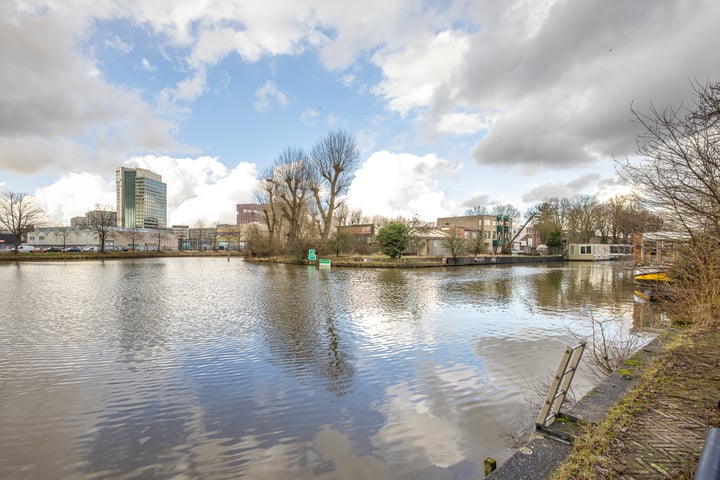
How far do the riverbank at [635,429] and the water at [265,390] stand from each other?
85cm

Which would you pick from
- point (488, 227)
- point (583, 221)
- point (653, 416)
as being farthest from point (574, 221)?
point (653, 416)

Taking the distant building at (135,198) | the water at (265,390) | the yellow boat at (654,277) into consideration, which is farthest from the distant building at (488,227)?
the distant building at (135,198)

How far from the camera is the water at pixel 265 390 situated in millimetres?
3699

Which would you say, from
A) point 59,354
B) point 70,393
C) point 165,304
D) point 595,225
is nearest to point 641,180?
point 70,393

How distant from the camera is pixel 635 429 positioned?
321cm

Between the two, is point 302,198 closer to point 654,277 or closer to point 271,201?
point 271,201

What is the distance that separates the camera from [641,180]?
22.4 ft

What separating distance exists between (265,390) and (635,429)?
431cm

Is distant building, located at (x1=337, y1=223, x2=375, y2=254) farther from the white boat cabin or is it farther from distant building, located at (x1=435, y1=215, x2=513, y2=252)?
the white boat cabin

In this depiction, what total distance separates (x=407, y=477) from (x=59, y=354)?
22.3 ft

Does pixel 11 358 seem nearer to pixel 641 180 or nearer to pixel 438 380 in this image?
pixel 438 380

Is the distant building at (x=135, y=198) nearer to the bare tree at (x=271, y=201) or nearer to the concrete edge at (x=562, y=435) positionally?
the bare tree at (x=271, y=201)

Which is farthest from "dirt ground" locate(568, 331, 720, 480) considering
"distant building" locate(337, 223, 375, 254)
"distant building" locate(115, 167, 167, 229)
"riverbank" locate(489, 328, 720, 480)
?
"distant building" locate(115, 167, 167, 229)

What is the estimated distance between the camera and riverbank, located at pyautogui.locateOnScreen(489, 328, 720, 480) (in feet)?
8.76
